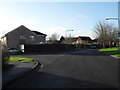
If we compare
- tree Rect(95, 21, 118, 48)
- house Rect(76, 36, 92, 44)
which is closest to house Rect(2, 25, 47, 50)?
tree Rect(95, 21, 118, 48)

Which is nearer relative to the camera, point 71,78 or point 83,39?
point 71,78

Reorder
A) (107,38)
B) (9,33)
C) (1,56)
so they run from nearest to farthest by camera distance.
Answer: (1,56)
(9,33)
(107,38)

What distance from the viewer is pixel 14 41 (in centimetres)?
5497

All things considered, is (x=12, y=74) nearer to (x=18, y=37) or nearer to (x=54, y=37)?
(x=18, y=37)

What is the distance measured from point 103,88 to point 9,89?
388 centimetres

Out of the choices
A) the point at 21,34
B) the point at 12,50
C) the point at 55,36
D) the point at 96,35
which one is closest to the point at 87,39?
the point at 55,36

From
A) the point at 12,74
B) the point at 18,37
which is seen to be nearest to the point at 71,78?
the point at 12,74

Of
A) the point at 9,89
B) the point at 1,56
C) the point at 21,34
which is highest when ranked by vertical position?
the point at 21,34

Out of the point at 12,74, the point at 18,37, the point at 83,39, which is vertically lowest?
the point at 12,74

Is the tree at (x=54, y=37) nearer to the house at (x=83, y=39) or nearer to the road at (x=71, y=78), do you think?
the house at (x=83, y=39)

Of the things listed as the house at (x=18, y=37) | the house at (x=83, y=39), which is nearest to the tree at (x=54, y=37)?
the house at (x=83, y=39)

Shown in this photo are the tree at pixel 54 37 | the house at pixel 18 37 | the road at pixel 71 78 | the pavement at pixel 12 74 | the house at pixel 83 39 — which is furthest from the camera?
the house at pixel 83 39

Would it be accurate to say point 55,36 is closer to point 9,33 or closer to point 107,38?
point 107,38

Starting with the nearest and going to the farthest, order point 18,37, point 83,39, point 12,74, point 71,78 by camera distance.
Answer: point 71,78, point 12,74, point 18,37, point 83,39
